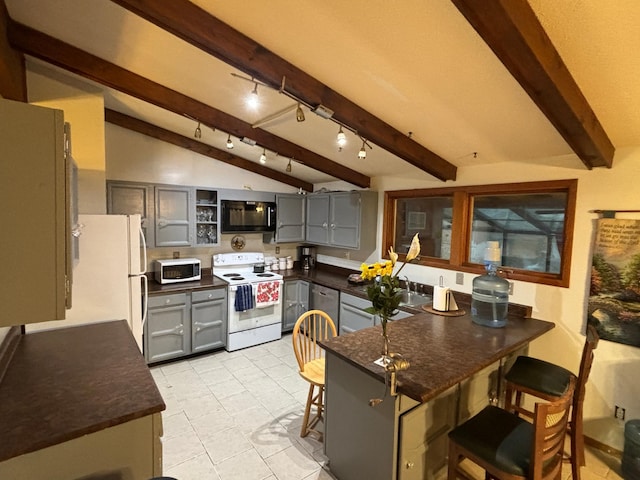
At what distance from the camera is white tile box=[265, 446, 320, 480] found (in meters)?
2.15

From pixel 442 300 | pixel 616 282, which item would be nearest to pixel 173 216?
pixel 442 300

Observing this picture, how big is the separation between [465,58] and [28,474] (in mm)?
2582

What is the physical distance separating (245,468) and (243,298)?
77.5 inches

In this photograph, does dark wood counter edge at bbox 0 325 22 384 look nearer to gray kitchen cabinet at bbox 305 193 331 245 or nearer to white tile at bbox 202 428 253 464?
white tile at bbox 202 428 253 464

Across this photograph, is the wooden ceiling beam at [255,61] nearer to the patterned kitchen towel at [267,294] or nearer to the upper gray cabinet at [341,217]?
the upper gray cabinet at [341,217]

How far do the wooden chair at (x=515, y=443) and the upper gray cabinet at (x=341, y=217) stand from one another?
251cm

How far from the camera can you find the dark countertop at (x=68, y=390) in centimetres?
121

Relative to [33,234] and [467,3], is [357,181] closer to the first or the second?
[467,3]

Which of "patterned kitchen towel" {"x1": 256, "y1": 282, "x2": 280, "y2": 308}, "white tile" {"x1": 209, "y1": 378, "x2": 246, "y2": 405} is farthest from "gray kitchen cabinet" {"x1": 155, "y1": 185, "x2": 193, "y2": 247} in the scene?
"white tile" {"x1": 209, "y1": 378, "x2": 246, "y2": 405}

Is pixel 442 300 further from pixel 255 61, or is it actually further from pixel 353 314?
pixel 255 61

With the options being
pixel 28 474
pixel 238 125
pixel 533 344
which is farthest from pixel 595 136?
pixel 28 474

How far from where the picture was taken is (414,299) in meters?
3.45

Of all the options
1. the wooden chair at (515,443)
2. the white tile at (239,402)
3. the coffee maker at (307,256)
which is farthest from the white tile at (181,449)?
the coffee maker at (307,256)

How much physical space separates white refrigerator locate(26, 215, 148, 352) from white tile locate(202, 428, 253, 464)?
0.92 meters
